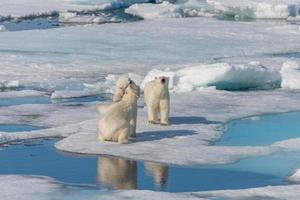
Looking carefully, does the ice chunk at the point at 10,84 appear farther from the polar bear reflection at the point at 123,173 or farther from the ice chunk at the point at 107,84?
the polar bear reflection at the point at 123,173

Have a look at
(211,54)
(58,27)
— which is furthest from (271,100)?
(58,27)

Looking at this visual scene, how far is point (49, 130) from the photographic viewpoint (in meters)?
9.37

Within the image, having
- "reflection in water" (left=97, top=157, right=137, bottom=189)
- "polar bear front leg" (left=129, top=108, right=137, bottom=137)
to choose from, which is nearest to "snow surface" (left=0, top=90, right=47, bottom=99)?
"polar bear front leg" (left=129, top=108, right=137, bottom=137)

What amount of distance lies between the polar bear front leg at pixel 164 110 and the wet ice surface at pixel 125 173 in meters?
1.62

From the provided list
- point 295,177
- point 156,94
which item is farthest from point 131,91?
point 295,177

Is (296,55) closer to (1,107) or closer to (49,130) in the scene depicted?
(1,107)

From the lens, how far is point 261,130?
9664 mm

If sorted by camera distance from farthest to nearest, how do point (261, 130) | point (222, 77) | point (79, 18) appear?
point (79, 18) → point (222, 77) → point (261, 130)

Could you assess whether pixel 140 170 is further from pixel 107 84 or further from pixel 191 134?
pixel 107 84

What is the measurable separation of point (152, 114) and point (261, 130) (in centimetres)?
124

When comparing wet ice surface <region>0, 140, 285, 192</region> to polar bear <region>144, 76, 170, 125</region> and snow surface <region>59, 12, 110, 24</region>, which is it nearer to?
polar bear <region>144, 76, 170, 125</region>

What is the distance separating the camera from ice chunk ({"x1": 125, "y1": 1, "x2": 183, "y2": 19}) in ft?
82.8

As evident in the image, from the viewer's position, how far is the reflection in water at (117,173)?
7129 mm

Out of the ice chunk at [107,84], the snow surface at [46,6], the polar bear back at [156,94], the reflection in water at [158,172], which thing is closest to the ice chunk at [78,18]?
the snow surface at [46,6]
